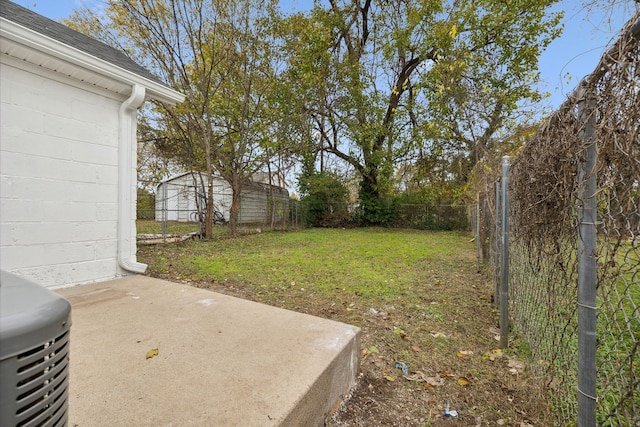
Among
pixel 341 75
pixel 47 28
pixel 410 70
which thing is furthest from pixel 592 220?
pixel 410 70

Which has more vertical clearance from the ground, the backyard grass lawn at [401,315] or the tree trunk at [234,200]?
the tree trunk at [234,200]

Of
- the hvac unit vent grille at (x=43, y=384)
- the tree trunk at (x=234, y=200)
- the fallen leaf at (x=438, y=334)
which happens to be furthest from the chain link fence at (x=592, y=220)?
the tree trunk at (x=234, y=200)

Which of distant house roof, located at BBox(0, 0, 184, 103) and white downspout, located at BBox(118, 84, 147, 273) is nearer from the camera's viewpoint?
distant house roof, located at BBox(0, 0, 184, 103)

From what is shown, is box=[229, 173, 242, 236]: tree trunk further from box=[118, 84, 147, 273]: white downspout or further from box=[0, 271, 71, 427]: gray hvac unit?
box=[0, 271, 71, 427]: gray hvac unit

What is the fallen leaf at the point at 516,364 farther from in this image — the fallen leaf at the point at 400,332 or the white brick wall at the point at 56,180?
the white brick wall at the point at 56,180

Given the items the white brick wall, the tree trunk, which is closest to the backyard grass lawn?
the white brick wall

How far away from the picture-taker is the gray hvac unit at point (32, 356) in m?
0.55

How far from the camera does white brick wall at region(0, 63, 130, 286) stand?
280 cm

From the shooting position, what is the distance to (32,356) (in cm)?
59

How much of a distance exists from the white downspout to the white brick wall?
64 mm

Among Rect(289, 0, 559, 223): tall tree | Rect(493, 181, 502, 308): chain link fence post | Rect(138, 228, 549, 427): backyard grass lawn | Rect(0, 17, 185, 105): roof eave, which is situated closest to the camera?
Rect(138, 228, 549, 427): backyard grass lawn

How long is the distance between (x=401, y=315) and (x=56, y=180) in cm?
400

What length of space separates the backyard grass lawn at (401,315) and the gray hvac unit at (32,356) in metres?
1.47

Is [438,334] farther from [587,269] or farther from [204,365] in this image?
[204,365]
